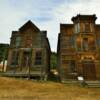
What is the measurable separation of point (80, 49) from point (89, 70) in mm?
3927

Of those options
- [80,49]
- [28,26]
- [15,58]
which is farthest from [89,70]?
[28,26]

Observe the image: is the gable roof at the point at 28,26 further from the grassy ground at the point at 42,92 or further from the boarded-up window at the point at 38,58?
the grassy ground at the point at 42,92

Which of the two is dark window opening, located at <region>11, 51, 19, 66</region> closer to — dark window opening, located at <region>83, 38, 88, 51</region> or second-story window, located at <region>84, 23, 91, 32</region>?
Answer: dark window opening, located at <region>83, 38, 88, 51</region>

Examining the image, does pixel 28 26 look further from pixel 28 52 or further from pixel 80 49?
pixel 80 49

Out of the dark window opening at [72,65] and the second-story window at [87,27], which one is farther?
the second-story window at [87,27]

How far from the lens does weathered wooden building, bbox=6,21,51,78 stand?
29406 millimetres

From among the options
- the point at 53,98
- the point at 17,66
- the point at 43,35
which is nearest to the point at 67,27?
the point at 43,35

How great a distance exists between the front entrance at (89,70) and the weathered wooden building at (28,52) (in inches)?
258

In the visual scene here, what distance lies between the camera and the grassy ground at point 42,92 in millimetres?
16641

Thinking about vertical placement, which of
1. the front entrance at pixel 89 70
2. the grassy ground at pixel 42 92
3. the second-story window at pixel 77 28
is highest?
the second-story window at pixel 77 28

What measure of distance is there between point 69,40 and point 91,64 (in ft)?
18.9

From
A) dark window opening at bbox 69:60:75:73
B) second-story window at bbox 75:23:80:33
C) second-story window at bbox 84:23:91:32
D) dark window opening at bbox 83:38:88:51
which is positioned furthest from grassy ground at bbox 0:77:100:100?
second-story window at bbox 84:23:91:32

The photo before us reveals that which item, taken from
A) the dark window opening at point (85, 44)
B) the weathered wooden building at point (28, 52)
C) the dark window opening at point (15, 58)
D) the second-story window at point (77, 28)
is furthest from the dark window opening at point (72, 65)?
the dark window opening at point (15, 58)

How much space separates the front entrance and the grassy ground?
20.7 ft
